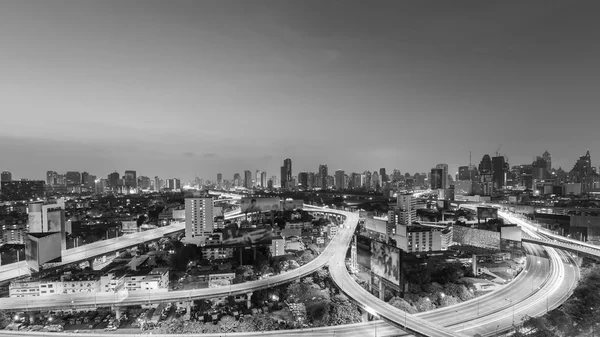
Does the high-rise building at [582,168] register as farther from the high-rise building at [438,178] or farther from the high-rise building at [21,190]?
the high-rise building at [21,190]

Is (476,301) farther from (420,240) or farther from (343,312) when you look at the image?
(420,240)

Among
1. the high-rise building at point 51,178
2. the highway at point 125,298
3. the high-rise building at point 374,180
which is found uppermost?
the high-rise building at point 51,178

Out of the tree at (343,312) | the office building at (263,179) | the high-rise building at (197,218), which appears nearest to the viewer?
the tree at (343,312)

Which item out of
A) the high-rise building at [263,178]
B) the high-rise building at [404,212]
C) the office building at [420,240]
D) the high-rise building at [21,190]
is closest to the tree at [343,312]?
the office building at [420,240]

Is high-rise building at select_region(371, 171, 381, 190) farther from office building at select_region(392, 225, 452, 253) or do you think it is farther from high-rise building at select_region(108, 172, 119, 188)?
office building at select_region(392, 225, 452, 253)

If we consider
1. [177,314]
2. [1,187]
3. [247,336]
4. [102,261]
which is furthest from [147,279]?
[1,187]

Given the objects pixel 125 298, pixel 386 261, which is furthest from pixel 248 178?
pixel 386 261

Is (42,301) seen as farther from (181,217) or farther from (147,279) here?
(181,217)
